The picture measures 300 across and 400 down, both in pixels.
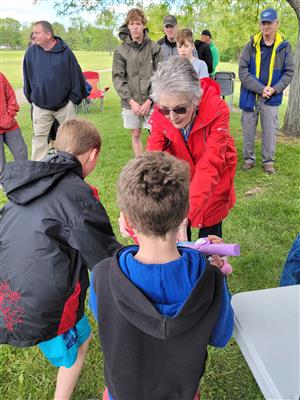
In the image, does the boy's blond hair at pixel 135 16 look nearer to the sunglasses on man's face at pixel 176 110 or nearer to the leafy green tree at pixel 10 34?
the sunglasses on man's face at pixel 176 110

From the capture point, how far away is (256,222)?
156 inches

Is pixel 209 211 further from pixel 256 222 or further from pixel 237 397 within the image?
pixel 256 222

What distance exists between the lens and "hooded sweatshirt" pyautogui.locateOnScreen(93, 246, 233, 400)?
42.8 inches

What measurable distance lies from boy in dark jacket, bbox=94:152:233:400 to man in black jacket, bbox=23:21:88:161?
14.9ft

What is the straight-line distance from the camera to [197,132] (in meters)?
2.26

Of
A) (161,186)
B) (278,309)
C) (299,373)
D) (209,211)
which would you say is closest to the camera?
(299,373)

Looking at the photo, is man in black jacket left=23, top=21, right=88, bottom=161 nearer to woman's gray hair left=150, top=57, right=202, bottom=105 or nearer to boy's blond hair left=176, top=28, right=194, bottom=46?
boy's blond hair left=176, top=28, right=194, bottom=46

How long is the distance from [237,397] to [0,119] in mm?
4088

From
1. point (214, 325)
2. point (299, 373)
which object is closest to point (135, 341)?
point (214, 325)

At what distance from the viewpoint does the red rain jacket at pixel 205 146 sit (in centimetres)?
221

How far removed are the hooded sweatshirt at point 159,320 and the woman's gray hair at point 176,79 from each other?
1.05m

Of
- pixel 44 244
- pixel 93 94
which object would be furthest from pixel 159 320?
pixel 93 94

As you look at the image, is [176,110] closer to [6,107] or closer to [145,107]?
[145,107]

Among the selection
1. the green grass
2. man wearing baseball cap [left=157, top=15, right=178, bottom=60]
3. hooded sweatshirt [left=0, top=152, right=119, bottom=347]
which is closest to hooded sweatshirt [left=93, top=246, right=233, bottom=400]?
hooded sweatshirt [left=0, top=152, right=119, bottom=347]
